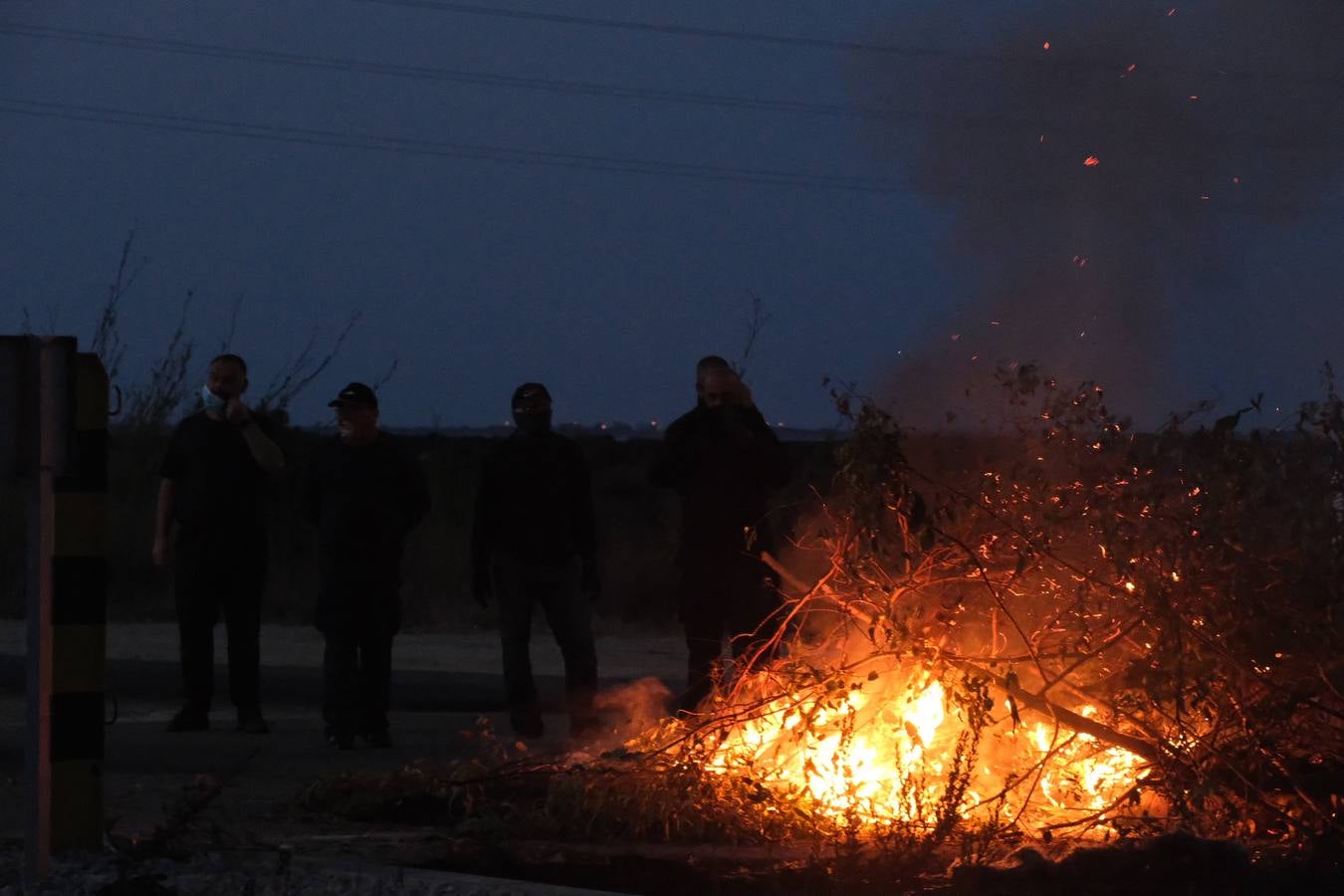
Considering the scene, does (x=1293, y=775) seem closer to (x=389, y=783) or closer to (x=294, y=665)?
(x=389, y=783)

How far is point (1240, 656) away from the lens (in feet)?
22.3

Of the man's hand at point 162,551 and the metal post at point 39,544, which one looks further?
the man's hand at point 162,551

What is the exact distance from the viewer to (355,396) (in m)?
9.48

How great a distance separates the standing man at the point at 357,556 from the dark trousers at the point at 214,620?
1.61 ft

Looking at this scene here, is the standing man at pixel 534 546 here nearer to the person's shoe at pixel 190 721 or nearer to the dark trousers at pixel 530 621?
the dark trousers at pixel 530 621

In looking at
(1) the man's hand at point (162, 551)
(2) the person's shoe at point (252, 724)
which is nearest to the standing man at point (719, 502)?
(2) the person's shoe at point (252, 724)

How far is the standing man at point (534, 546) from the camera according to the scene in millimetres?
9594

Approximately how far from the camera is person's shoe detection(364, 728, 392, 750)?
368 inches

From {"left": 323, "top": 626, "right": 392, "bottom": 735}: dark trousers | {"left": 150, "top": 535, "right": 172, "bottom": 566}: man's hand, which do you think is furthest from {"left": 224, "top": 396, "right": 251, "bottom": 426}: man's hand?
{"left": 323, "top": 626, "right": 392, "bottom": 735}: dark trousers

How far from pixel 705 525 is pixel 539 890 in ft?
12.4

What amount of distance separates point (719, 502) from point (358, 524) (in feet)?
5.98

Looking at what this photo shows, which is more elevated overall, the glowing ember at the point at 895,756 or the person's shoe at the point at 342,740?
the glowing ember at the point at 895,756

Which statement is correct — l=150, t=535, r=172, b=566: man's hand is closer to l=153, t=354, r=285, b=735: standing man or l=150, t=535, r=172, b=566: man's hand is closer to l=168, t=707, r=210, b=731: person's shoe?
l=153, t=354, r=285, b=735: standing man

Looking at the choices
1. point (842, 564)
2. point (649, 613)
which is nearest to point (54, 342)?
point (842, 564)
